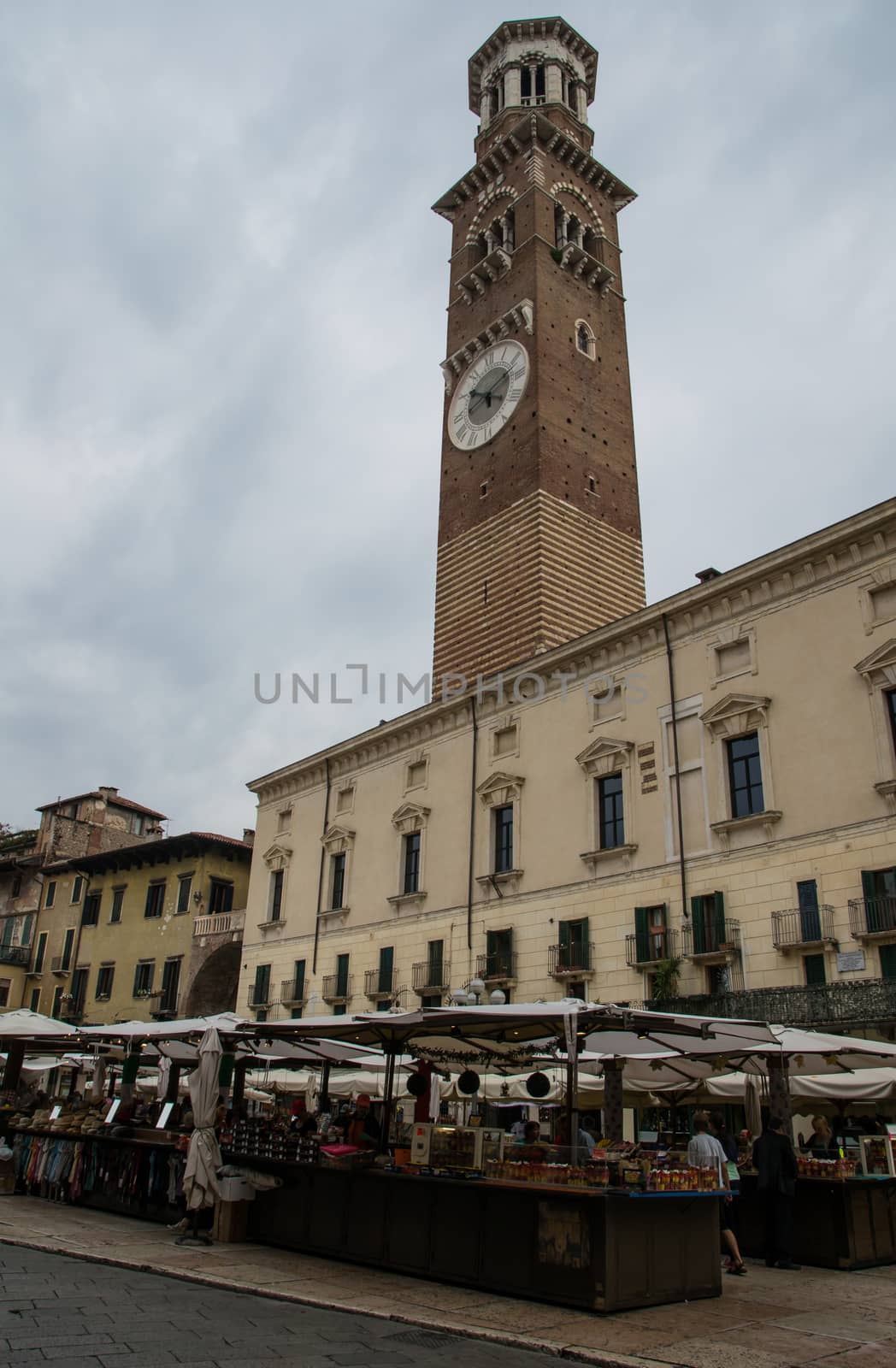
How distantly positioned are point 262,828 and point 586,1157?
1060 inches

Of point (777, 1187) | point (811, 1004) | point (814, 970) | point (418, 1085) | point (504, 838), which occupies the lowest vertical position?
point (777, 1187)

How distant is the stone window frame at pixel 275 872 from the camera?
33.4m

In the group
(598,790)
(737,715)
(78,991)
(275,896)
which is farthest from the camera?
(78,991)

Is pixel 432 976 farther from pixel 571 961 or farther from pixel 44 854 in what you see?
pixel 44 854

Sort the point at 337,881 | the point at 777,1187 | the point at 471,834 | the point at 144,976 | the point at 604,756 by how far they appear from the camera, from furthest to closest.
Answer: the point at 144,976 < the point at 337,881 < the point at 471,834 < the point at 604,756 < the point at 777,1187

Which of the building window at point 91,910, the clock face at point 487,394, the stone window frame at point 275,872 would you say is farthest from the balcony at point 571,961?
the building window at point 91,910

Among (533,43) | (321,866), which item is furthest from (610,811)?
(533,43)

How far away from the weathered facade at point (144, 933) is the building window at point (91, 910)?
4cm

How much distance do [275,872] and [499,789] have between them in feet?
35.5

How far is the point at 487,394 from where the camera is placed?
40.5 metres

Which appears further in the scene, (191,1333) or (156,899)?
(156,899)

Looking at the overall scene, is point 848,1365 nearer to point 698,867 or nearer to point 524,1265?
point 524,1265

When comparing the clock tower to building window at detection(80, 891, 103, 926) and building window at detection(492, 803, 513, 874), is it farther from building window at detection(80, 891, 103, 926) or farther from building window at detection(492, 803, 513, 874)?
building window at detection(80, 891, 103, 926)

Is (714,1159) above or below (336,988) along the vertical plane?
below
